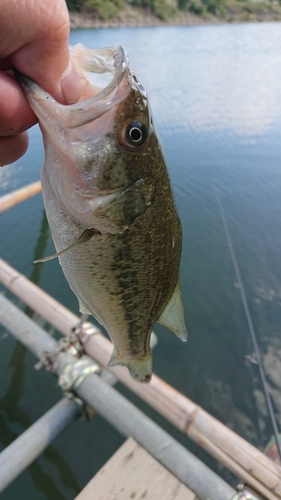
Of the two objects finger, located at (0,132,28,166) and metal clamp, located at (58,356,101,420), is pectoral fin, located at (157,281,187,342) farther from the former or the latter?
Answer: metal clamp, located at (58,356,101,420)

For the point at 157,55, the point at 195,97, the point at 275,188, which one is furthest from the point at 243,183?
the point at 157,55

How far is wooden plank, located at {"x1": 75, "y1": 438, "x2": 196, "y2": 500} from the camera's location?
2.29m

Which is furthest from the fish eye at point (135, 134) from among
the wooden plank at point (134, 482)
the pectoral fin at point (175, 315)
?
the wooden plank at point (134, 482)

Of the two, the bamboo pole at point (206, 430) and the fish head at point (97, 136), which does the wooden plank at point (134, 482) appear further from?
the fish head at point (97, 136)

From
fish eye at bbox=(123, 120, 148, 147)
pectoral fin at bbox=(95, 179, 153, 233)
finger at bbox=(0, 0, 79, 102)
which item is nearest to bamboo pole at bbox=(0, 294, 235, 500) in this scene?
pectoral fin at bbox=(95, 179, 153, 233)

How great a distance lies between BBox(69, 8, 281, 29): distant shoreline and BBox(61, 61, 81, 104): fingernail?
3626 cm

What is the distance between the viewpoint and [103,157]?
1.26 m

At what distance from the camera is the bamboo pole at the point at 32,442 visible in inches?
95.0

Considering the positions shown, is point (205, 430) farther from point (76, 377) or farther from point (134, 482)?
point (76, 377)

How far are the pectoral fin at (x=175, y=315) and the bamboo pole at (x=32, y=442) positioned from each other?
1.69 meters

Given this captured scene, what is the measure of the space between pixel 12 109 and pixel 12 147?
0.30m

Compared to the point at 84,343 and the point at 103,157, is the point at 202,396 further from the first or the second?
the point at 103,157

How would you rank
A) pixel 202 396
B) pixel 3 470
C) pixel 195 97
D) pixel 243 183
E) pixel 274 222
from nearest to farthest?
pixel 3 470 < pixel 202 396 < pixel 274 222 < pixel 243 183 < pixel 195 97

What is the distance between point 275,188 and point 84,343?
824 centimetres
